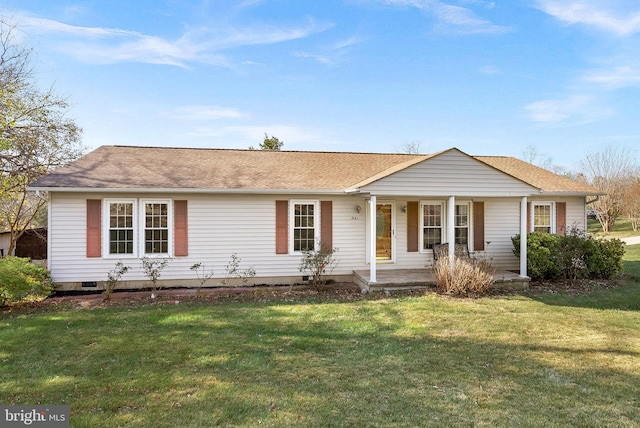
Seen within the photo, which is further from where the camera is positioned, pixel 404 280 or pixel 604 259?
pixel 604 259

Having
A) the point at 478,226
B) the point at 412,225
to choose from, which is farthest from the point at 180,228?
the point at 478,226

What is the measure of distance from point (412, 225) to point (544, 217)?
4.64m

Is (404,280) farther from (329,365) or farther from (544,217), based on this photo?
(544,217)

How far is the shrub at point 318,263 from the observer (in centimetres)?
923

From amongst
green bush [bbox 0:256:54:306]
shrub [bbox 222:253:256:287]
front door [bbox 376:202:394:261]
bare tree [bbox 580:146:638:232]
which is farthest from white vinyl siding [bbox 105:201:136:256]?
bare tree [bbox 580:146:638:232]

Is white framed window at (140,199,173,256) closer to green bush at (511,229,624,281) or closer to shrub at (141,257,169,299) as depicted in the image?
shrub at (141,257,169,299)

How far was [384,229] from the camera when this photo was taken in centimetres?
1088

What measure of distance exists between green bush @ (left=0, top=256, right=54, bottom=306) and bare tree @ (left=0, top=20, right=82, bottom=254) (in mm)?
6279

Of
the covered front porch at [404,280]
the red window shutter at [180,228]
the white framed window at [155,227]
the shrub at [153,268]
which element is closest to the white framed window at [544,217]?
the covered front porch at [404,280]

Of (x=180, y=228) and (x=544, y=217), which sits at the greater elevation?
(x=544, y=217)

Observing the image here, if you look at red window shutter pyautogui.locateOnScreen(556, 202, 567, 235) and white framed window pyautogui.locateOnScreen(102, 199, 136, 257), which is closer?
white framed window pyautogui.locateOnScreen(102, 199, 136, 257)

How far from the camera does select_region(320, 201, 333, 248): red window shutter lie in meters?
9.98

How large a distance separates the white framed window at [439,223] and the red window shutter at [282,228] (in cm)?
428

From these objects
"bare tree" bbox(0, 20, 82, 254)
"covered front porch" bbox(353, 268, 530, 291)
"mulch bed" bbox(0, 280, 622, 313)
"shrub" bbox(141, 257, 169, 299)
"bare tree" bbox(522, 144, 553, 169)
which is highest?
"bare tree" bbox(522, 144, 553, 169)
